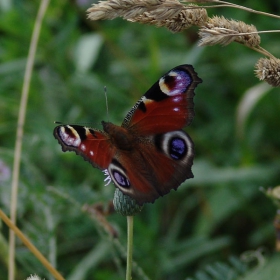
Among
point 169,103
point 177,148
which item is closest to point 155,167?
point 177,148

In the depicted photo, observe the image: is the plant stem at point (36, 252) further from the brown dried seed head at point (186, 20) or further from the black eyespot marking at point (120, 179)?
the brown dried seed head at point (186, 20)

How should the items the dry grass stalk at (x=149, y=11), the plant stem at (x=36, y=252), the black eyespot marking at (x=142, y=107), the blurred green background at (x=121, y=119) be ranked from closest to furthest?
the dry grass stalk at (x=149, y=11)
the plant stem at (x=36, y=252)
the black eyespot marking at (x=142, y=107)
the blurred green background at (x=121, y=119)

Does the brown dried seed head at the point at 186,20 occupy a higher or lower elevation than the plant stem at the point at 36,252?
higher

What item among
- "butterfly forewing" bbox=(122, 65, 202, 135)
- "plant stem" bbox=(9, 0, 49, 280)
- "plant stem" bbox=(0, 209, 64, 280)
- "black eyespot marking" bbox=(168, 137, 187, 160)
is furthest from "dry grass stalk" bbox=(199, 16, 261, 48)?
"plant stem" bbox=(9, 0, 49, 280)

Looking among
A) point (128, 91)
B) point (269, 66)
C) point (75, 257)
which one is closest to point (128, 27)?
point (128, 91)

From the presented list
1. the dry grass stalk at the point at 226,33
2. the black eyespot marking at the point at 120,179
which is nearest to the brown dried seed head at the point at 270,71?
the dry grass stalk at the point at 226,33

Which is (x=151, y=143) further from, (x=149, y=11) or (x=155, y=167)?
(x=149, y=11)

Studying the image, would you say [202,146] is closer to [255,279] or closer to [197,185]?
[197,185]
